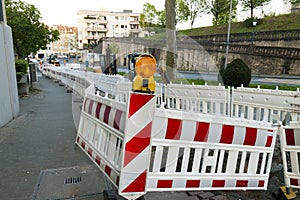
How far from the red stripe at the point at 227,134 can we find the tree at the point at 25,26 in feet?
61.3

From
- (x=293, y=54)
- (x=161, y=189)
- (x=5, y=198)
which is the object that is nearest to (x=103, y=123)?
(x=161, y=189)

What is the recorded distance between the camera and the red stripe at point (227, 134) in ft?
8.63

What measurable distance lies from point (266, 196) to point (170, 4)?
760 cm

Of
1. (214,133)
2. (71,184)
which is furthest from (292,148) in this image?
(71,184)

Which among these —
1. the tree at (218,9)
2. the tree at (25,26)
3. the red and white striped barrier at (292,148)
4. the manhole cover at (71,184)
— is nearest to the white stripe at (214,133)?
the red and white striped barrier at (292,148)

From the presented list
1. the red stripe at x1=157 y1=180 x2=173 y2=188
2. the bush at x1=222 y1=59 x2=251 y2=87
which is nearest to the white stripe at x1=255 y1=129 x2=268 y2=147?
the red stripe at x1=157 y1=180 x2=173 y2=188

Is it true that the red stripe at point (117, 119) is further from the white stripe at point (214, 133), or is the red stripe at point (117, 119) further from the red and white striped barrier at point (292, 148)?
the red and white striped barrier at point (292, 148)

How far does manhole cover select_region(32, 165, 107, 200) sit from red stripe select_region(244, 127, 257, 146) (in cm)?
197

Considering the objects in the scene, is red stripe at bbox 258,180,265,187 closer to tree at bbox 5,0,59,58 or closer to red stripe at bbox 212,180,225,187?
red stripe at bbox 212,180,225,187

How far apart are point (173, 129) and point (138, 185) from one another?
2.12 ft

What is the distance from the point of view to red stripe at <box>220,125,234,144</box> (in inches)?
104

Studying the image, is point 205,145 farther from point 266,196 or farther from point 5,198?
point 5,198

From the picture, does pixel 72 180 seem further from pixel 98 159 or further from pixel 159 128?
pixel 159 128

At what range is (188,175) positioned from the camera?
2.67 m
